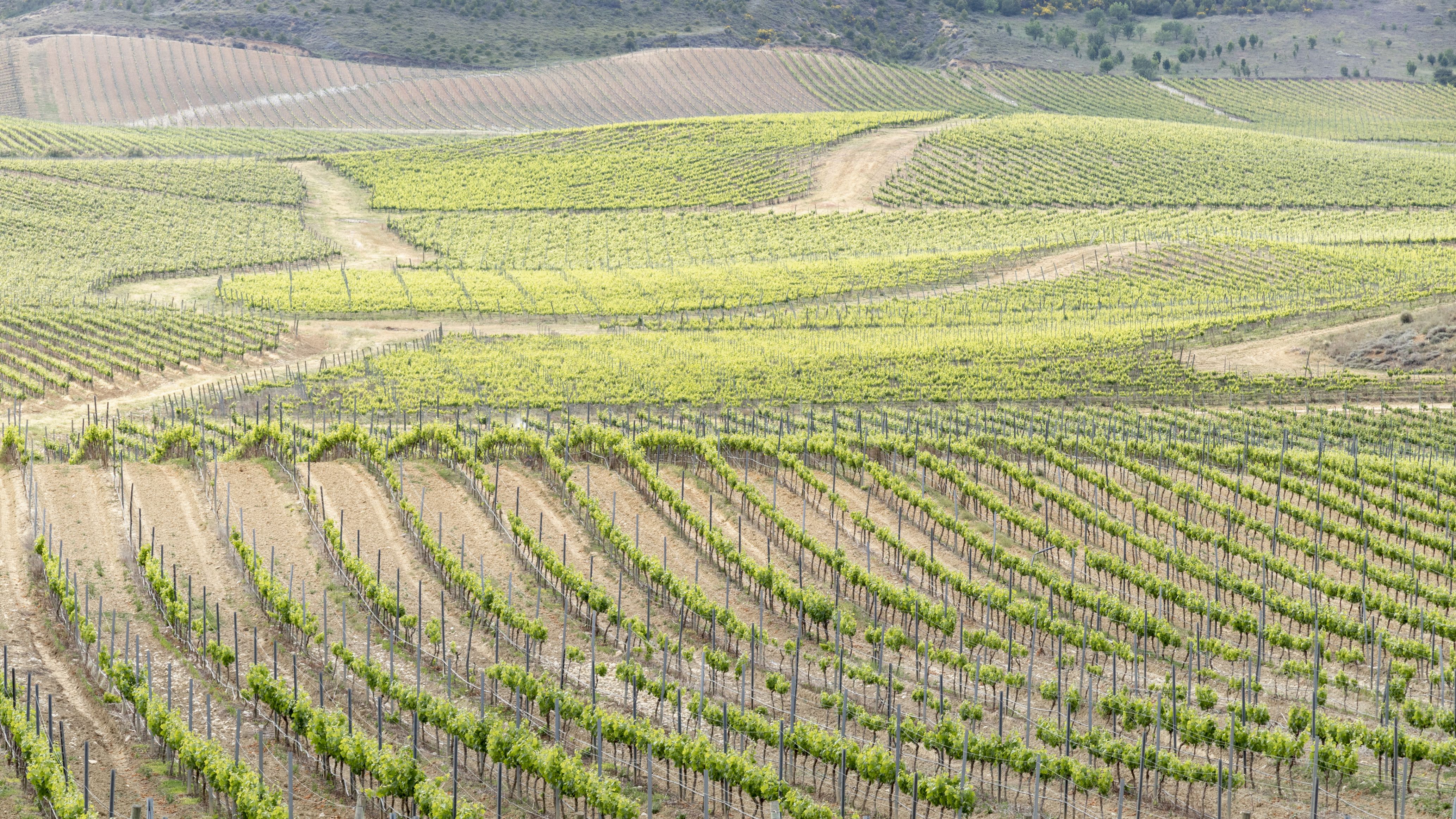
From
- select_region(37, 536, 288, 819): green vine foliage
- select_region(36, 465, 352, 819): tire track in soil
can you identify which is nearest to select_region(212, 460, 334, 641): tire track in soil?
select_region(36, 465, 352, 819): tire track in soil

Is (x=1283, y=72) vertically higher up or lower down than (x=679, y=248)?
higher up

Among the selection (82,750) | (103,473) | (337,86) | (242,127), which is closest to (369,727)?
(82,750)

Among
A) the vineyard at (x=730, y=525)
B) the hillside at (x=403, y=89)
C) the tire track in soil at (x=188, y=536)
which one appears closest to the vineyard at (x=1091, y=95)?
the hillside at (x=403, y=89)

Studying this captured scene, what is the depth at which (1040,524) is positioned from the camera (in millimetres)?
35594

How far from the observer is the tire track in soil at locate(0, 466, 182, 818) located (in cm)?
2241

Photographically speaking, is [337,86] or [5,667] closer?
[5,667]

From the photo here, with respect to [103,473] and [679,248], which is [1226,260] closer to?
[679,248]

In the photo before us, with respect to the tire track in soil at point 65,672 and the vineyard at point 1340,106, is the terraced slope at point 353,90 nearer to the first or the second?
the vineyard at point 1340,106

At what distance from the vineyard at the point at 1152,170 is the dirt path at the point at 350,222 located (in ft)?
126

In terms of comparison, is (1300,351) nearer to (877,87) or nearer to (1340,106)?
(877,87)

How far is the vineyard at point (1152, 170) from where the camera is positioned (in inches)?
4414

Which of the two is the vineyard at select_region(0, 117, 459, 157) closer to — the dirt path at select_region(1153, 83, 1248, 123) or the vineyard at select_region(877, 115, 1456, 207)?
the vineyard at select_region(877, 115, 1456, 207)

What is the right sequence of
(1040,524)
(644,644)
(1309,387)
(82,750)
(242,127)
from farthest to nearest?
(242,127) < (1309,387) < (1040,524) < (644,644) < (82,750)

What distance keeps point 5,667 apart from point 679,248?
7672cm
